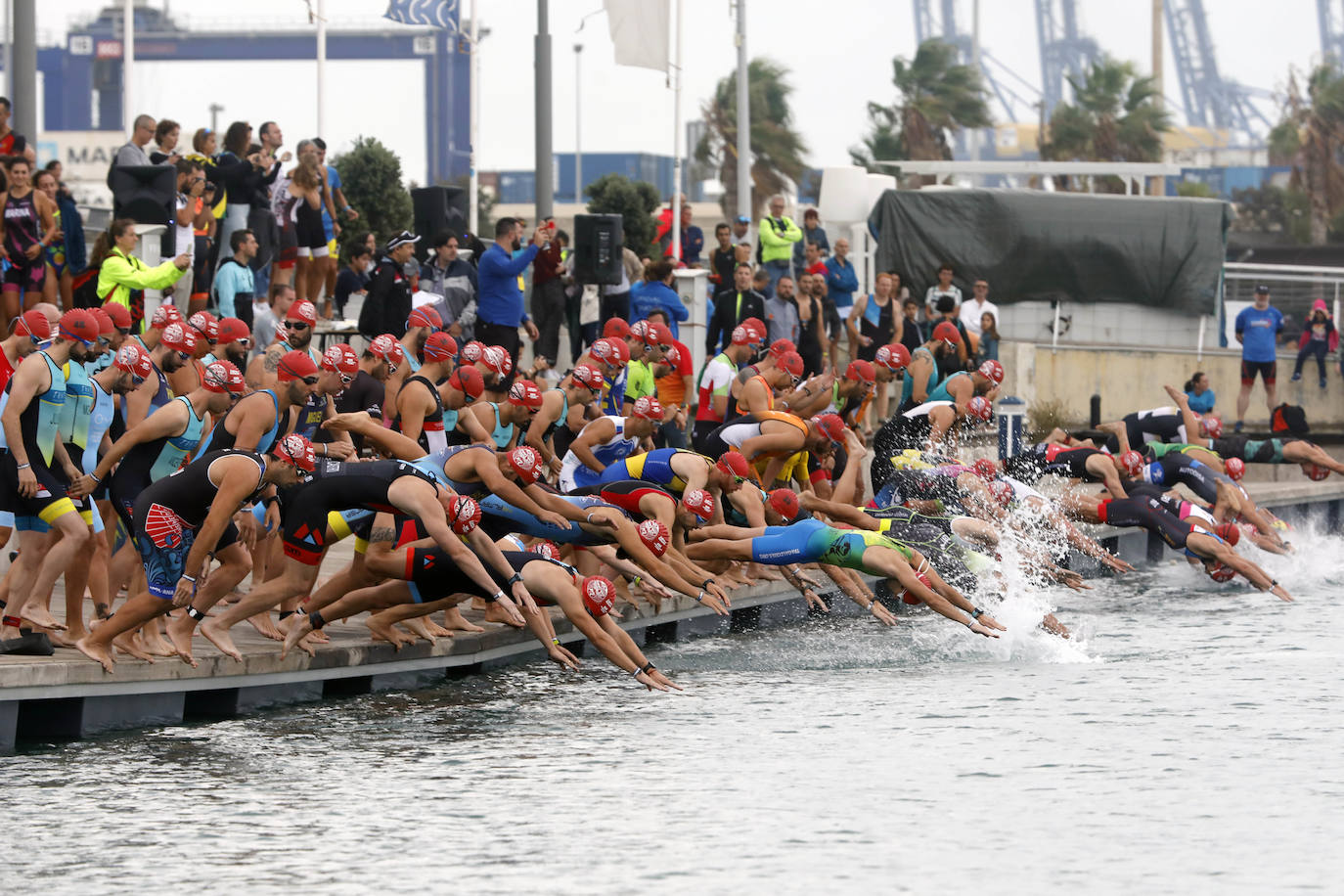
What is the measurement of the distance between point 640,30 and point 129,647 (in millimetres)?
15445

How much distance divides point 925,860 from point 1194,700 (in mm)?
4422

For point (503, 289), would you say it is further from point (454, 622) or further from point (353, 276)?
point (454, 622)

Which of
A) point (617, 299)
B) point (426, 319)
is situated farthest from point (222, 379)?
point (617, 299)

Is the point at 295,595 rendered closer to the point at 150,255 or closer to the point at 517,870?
the point at 517,870

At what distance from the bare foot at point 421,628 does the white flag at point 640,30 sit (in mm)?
13577

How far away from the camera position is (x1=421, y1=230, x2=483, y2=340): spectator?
16.4m

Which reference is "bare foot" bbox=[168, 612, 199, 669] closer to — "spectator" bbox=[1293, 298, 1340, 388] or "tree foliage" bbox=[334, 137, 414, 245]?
"tree foliage" bbox=[334, 137, 414, 245]

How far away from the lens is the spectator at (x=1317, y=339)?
26797mm

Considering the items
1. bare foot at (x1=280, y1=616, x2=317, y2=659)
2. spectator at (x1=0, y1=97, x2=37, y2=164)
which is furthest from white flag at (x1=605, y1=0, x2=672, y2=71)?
bare foot at (x1=280, y1=616, x2=317, y2=659)

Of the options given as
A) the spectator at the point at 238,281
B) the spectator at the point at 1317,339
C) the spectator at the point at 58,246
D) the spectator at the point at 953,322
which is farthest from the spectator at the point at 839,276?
the spectator at the point at 58,246

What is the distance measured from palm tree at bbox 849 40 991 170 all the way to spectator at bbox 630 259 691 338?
113ft

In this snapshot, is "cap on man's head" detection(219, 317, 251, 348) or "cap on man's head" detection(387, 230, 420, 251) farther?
"cap on man's head" detection(387, 230, 420, 251)

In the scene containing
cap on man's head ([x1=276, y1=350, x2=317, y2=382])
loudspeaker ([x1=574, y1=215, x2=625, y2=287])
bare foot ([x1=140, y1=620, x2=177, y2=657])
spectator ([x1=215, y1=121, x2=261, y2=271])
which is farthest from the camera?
loudspeaker ([x1=574, y1=215, x2=625, y2=287])

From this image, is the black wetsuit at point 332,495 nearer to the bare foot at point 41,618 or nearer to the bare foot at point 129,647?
the bare foot at point 129,647
